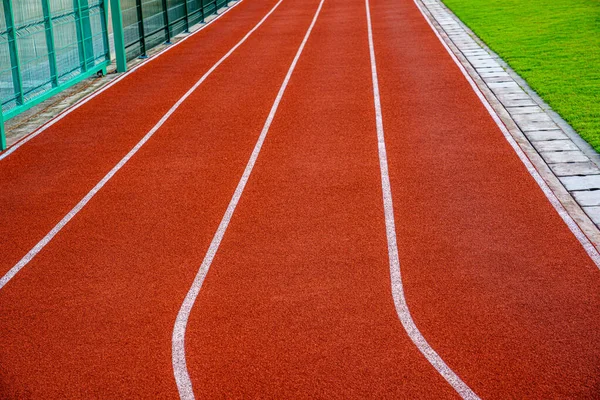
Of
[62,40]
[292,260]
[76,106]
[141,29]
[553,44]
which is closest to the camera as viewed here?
[292,260]

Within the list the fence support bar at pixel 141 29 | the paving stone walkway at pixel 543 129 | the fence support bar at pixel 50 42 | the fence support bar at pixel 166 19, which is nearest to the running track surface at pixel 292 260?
the paving stone walkway at pixel 543 129

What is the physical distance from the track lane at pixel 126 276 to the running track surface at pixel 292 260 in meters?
0.02

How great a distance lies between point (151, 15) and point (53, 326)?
44.4 ft

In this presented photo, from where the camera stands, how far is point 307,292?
603 cm

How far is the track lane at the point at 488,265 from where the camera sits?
499 centimetres

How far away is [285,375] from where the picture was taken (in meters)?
4.91

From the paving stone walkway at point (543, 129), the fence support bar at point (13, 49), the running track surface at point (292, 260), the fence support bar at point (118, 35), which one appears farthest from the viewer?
the fence support bar at point (118, 35)

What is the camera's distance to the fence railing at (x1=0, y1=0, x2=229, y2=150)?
10.6 m

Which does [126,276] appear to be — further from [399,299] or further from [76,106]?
[76,106]

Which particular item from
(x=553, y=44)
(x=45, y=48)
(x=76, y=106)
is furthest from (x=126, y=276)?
(x=553, y=44)

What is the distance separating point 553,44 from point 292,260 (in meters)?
11.7

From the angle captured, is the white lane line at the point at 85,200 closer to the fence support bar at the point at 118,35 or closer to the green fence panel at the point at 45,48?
the green fence panel at the point at 45,48

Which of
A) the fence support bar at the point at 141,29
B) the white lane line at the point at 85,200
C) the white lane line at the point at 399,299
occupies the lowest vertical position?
the white lane line at the point at 399,299

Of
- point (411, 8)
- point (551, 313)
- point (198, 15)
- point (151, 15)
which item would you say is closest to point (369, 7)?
point (411, 8)
